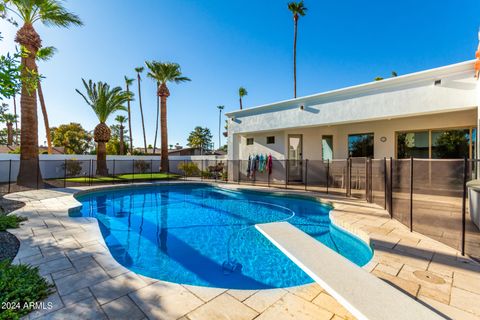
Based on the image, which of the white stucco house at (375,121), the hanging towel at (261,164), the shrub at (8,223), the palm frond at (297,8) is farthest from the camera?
the palm frond at (297,8)

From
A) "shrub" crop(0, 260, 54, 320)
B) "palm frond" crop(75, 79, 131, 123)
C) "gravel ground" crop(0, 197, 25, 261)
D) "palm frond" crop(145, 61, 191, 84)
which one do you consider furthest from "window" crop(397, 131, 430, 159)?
"palm frond" crop(75, 79, 131, 123)

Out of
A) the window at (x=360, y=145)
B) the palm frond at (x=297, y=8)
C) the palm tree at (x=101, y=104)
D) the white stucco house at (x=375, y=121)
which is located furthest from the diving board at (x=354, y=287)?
the palm frond at (x=297, y=8)

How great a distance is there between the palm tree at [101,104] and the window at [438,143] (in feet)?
58.8

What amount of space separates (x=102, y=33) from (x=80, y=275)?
12420mm

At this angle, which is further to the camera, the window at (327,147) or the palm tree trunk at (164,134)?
the palm tree trunk at (164,134)

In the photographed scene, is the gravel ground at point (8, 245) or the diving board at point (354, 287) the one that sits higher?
the diving board at point (354, 287)

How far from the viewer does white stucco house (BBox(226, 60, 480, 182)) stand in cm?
689

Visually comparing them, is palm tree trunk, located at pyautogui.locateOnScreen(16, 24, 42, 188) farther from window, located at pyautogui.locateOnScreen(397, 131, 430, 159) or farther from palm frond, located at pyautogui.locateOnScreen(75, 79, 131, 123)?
window, located at pyautogui.locateOnScreen(397, 131, 430, 159)

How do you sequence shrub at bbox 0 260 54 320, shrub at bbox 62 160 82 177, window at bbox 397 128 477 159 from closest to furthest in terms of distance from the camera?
shrub at bbox 0 260 54 320 → window at bbox 397 128 477 159 → shrub at bbox 62 160 82 177

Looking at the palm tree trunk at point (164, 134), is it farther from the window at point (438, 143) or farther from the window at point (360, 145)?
the window at point (438, 143)

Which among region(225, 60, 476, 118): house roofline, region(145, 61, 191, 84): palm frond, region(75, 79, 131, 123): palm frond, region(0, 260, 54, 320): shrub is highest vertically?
region(145, 61, 191, 84): palm frond

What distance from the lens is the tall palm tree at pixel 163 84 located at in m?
18.0

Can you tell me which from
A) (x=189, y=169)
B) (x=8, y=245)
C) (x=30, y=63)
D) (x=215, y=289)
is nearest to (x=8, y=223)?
(x=8, y=245)

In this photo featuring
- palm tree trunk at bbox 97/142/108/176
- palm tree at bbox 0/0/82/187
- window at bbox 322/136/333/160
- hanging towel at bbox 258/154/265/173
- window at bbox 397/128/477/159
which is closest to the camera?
window at bbox 397/128/477/159
